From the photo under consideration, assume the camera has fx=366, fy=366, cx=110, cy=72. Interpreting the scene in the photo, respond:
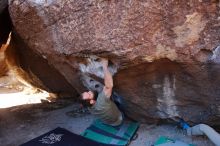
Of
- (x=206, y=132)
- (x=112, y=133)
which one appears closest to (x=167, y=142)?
(x=206, y=132)

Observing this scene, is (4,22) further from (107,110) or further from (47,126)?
(107,110)

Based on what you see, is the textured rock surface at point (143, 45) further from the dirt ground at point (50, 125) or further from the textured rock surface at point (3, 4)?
the textured rock surface at point (3, 4)

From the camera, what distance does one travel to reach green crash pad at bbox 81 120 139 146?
5.36 metres

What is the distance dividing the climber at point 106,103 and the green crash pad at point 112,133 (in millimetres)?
107

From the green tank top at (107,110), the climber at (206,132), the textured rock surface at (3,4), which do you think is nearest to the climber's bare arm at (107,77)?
the green tank top at (107,110)

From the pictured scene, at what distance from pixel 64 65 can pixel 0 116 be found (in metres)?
2.08

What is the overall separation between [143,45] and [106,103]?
3.53 ft

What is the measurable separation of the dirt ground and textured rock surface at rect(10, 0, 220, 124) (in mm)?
269

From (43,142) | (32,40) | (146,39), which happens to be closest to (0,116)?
(43,142)

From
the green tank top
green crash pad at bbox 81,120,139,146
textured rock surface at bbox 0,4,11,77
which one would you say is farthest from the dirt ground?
textured rock surface at bbox 0,4,11,77

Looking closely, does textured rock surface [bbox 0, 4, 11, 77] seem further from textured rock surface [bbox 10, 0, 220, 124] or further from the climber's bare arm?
the climber's bare arm

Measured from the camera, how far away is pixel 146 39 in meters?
4.44

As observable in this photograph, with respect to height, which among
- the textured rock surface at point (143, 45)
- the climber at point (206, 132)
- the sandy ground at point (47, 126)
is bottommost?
the sandy ground at point (47, 126)

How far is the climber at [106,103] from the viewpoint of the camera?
192 inches
